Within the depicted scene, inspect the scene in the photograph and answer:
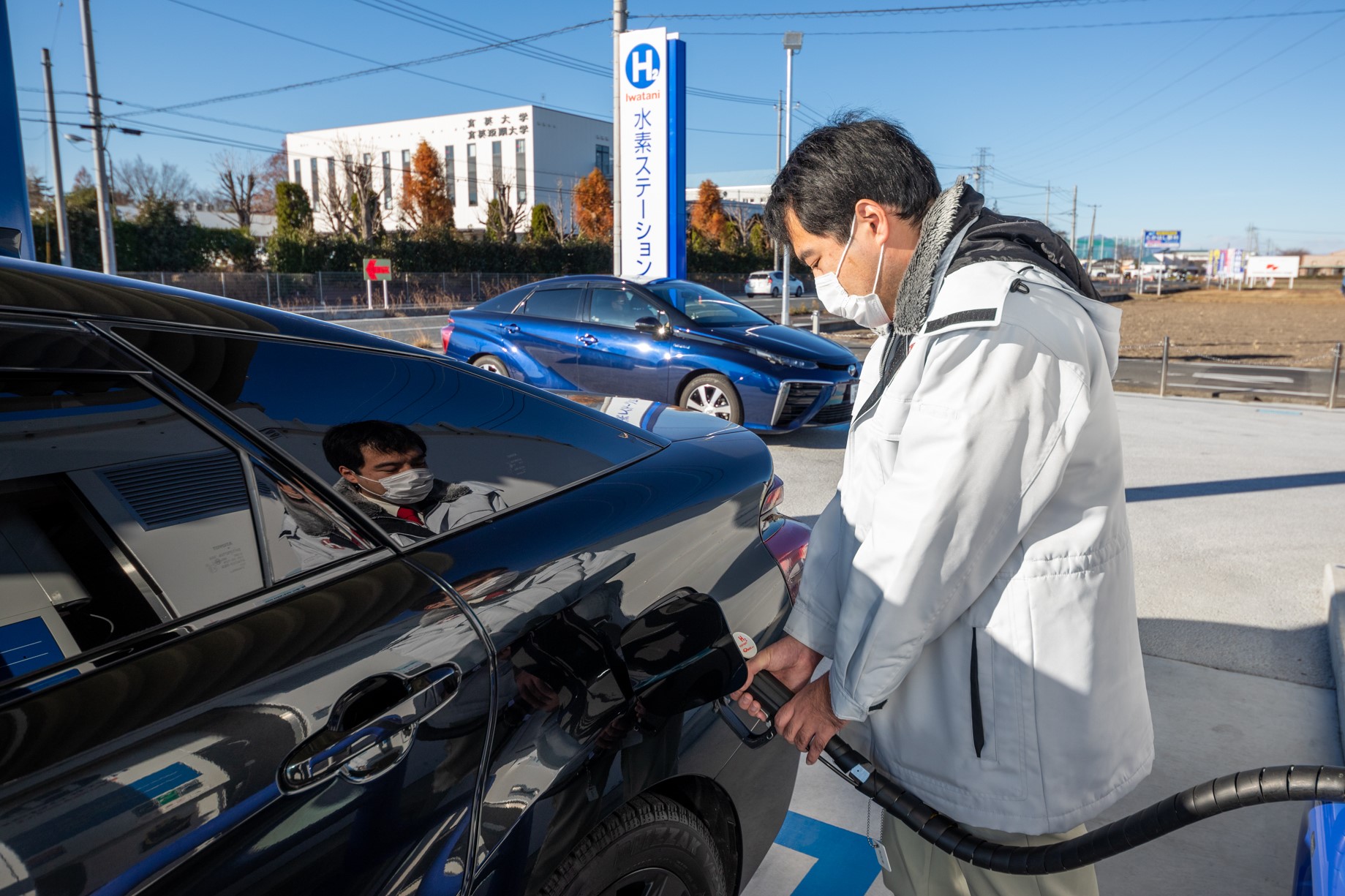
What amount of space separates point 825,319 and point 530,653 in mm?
27114

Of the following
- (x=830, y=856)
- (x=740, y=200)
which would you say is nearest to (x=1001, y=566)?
(x=830, y=856)

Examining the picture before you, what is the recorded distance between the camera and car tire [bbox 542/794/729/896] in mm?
1500

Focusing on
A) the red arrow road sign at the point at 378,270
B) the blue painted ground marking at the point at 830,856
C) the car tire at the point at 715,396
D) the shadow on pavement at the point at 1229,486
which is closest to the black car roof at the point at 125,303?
the blue painted ground marking at the point at 830,856

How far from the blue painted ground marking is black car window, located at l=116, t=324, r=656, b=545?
1.27m

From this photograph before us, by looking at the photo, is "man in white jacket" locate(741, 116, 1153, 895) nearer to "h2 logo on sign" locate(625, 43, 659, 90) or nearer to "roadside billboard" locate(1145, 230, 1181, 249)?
"h2 logo on sign" locate(625, 43, 659, 90)

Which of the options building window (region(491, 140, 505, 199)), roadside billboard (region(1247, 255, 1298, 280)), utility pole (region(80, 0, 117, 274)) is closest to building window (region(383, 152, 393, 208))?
building window (region(491, 140, 505, 199))

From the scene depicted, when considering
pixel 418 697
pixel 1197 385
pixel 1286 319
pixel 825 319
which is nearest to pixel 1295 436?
pixel 1197 385

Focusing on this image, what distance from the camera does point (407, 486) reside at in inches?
64.6

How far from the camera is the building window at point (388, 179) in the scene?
226 ft

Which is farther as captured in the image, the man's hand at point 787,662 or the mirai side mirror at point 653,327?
the mirai side mirror at point 653,327

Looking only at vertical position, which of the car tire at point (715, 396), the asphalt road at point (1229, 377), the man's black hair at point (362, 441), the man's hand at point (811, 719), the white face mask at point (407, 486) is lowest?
the asphalt road at point (1229, 377)

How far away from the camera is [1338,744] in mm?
3205

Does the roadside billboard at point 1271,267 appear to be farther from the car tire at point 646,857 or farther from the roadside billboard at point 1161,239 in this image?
the car tire at point 646,857

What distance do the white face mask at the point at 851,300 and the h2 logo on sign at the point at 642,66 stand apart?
11800mm
